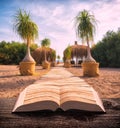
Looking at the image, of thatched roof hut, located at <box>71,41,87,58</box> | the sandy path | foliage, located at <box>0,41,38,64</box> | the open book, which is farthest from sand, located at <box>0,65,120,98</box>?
foliage, located at <box>0,41,38,64</box>

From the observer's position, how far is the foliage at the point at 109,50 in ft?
98.3

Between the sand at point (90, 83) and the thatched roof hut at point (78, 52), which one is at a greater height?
the thatched roof hut at point (78, 52)

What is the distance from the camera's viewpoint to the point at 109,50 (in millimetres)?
31219

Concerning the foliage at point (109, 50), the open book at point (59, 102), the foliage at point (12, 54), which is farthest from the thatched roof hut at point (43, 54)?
the open book at point (59, 102)

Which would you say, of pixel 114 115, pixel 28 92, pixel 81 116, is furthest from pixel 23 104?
pixel 114 115

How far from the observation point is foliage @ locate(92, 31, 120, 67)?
30.0 m

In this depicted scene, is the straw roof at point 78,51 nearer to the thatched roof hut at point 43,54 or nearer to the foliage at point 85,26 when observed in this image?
the thatched roof hut at point 43,54

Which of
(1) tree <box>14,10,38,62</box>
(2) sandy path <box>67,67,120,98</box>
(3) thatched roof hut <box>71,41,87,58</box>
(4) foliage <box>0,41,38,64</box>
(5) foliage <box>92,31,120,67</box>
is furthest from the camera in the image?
(4) foliage <box>0,41,38,64</box>

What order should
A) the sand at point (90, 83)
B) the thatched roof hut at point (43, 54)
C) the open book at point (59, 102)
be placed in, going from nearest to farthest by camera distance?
1. the open book at point (59, 102)
2. the sand at point (90, 83)
3. the thatched roof hut at point (43, 54)

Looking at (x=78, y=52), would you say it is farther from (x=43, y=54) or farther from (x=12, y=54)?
(x=12, y=54)

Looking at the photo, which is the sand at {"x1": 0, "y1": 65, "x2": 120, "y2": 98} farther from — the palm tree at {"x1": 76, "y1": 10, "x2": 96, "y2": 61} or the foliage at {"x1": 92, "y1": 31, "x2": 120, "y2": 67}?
the foliage at {"x1": 92, "y1": 31, "x2": 120, "y2": 67}

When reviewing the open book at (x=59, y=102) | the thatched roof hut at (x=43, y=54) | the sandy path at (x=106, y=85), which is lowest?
the sandy path at (x=106, y=85)

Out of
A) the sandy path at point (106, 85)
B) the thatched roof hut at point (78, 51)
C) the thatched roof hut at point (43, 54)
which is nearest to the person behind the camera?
the sandy path at point (106, 85)

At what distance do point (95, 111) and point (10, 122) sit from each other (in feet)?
2.75
